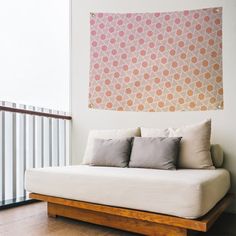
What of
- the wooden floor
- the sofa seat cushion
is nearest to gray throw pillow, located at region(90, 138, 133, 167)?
the sofa seat cushion

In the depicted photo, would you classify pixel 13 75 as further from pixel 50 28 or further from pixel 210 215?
pixel 210 215

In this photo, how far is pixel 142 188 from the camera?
84.4 inches

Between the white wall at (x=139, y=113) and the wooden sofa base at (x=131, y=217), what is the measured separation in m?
0.68

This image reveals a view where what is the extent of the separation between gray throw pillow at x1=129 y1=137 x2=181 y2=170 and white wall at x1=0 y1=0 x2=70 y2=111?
4.87 ft

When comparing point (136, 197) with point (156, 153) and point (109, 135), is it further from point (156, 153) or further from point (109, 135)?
point (109, 135)

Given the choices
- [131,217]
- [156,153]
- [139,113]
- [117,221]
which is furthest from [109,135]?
[131,217]

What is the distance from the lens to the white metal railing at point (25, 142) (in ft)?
10.3

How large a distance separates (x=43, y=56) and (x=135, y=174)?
2184mm

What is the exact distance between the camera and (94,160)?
9.80 feet

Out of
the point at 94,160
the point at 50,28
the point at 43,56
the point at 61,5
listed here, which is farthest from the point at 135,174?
the point at 61,5

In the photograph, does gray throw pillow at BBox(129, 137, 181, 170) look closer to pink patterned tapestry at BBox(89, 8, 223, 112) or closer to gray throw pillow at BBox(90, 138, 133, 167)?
gray throw pillow at BBox(90, 138, 133, 167)

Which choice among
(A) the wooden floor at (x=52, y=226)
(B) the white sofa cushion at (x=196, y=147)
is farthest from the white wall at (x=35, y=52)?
(B) the white sofa cushion at (x=196, y=147)

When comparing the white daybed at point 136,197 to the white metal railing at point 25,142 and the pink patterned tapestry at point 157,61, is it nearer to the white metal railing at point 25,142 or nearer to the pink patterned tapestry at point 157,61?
the white metal railing at point 25,142

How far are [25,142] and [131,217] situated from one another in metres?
1.72
